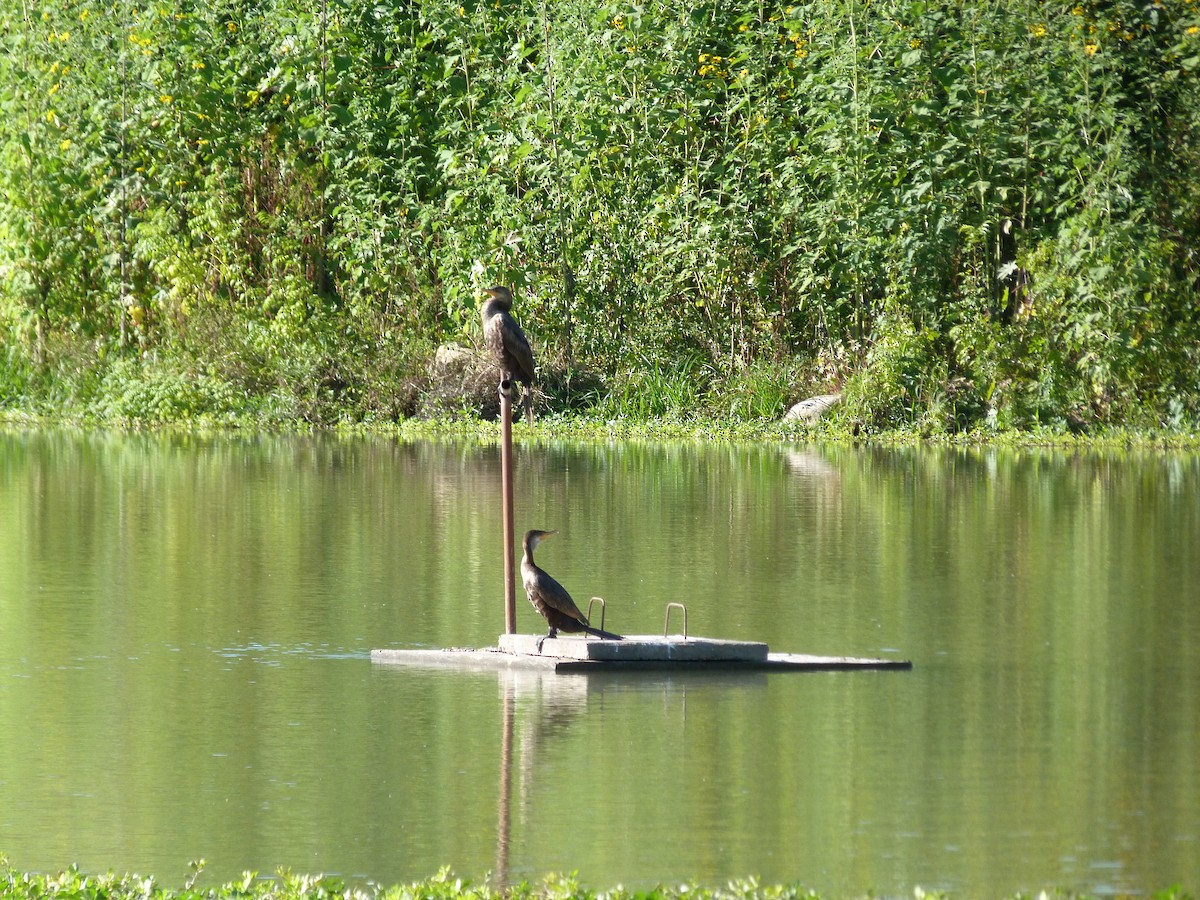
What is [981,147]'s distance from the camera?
67.4 feet

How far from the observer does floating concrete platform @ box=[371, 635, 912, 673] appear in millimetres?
9172

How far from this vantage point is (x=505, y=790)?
23.0 feet

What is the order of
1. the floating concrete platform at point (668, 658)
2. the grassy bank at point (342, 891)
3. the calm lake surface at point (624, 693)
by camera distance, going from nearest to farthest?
the grassy bank at point (342, 891), the calm lake surface at point (624, 693), the floating concrete platform at point (668, 658)

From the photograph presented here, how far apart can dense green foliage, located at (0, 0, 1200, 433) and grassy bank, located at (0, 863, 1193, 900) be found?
14546mm

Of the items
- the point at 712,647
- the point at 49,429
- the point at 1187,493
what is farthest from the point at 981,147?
the point at 712,647

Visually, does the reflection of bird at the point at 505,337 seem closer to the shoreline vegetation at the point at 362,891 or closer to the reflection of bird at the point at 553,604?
the reflection of bird at the point at 553,604

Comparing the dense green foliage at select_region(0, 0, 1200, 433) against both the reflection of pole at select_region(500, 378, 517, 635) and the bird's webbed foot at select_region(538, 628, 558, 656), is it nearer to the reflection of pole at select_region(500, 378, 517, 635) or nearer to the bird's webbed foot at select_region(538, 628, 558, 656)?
the reflection of pole at select_region(500, 378, 517, 635)

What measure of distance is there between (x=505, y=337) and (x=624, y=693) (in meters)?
1.90

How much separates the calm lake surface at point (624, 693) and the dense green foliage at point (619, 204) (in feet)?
13.7

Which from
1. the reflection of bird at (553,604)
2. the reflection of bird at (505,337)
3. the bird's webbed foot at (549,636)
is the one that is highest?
the reflection of bird at (505,337)

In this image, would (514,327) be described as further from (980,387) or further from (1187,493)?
(980,387)

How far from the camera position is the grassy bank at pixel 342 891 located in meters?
5.23

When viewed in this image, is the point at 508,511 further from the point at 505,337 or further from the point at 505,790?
the point at 505,790

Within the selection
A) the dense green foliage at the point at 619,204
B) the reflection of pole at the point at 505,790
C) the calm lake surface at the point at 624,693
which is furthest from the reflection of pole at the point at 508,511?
the dense green foliage at the point at 619,204
